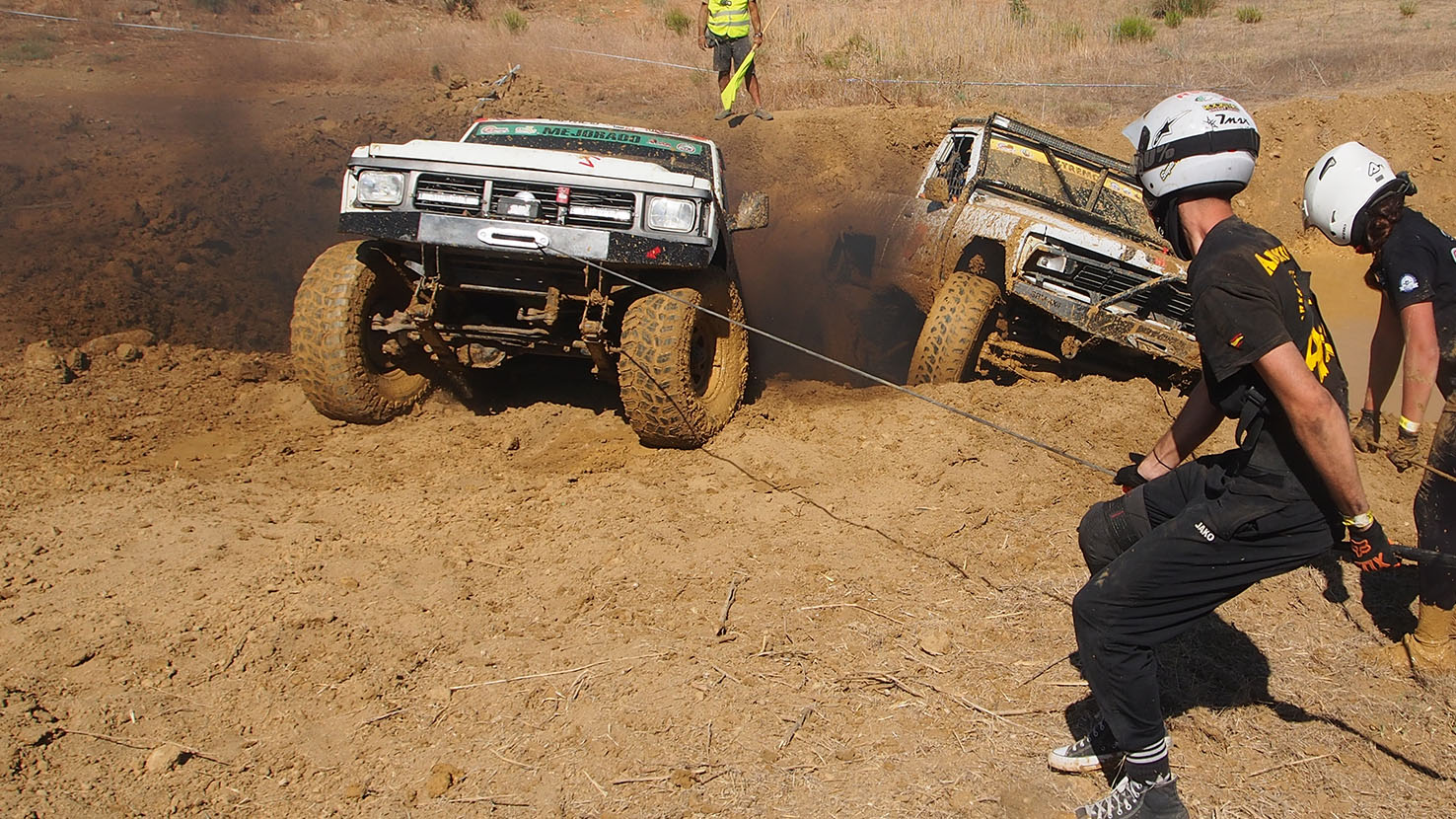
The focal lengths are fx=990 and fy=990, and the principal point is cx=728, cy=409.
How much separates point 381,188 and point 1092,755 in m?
4.50

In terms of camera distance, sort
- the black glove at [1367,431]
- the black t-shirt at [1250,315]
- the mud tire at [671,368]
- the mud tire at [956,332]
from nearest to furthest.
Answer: the black t-shirt at [1250,315] → the black glove at [1367,431] → the mud tire at [671,368] → the mud tire at [956,332]

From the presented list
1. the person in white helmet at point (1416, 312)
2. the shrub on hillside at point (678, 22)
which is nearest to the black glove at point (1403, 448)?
the person in white helmet at point (1416, 312)

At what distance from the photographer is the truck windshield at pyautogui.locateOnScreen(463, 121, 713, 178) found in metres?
6.77

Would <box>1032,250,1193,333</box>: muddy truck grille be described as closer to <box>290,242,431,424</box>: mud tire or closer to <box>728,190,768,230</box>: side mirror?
<box>728,190,768,230</box>: side mirror

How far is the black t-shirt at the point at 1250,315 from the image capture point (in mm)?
2531

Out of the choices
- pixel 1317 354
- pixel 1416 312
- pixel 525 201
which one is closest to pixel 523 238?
pixel 525 201

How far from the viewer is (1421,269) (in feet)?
13.6

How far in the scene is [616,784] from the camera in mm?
3295

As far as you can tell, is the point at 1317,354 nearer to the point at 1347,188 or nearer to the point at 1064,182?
the point at 1347,188

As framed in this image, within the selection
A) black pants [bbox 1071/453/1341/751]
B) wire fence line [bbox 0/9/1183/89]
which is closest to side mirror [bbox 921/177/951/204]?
black pants [bbox 1071/453/1341/751]

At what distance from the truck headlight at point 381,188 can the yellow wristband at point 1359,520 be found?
471 cm

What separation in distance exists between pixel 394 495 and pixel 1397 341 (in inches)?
199

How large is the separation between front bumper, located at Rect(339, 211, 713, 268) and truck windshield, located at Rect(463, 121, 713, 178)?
4.32 feet

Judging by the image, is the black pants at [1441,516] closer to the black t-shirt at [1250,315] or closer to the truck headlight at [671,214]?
the black t-shirt at [1250,315]
